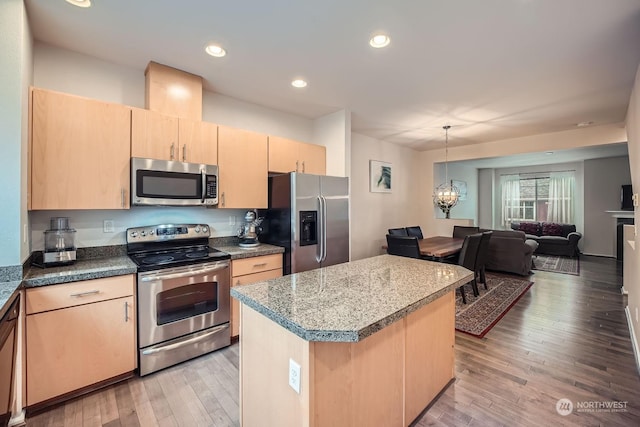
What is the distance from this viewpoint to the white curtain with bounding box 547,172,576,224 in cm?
808

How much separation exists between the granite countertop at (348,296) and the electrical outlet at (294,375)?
171 mm

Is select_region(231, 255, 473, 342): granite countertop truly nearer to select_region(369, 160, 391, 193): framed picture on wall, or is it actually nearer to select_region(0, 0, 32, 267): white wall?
select_region(0, 0, 32, 267): white wall

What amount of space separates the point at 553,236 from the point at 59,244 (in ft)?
33.2

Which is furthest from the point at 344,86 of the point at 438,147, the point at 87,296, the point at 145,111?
the point at 438,147

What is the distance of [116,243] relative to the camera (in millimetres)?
2584

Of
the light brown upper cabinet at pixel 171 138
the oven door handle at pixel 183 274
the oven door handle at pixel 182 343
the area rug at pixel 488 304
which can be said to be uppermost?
the light brown upper cabinet at pixel 171 138

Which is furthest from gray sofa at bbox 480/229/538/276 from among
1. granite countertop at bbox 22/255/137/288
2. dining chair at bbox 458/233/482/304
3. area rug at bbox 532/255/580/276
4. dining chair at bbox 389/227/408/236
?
granite countertop at bbox 22/255/137/288

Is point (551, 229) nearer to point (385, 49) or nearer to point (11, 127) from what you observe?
point (385, 49)

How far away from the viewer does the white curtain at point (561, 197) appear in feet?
26.5

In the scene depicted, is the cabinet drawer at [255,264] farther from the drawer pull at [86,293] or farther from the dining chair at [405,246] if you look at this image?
the dining chair at [405,246]

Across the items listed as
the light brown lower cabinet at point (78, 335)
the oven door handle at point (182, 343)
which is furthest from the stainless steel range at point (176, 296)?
the light brown lower cabinet at point (78, 335)

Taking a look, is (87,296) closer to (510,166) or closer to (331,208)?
(331,208)

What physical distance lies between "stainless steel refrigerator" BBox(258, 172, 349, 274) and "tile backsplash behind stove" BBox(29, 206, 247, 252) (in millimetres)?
661

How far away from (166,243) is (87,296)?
85cm
